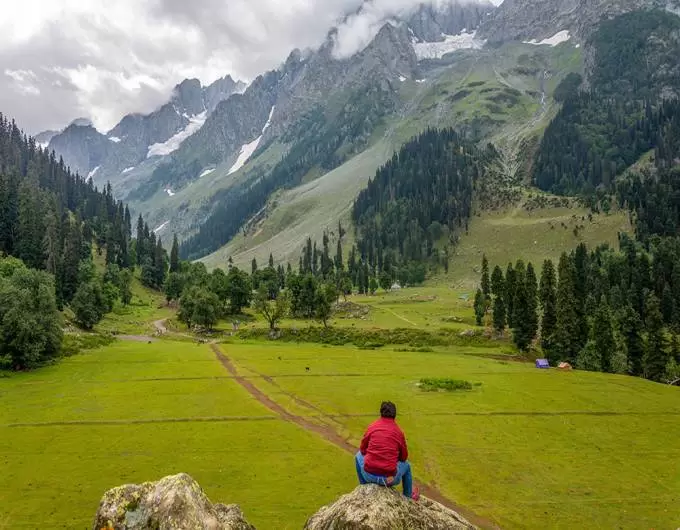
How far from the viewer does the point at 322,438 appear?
1662 inches

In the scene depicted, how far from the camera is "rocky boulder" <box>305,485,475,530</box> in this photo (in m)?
14.9

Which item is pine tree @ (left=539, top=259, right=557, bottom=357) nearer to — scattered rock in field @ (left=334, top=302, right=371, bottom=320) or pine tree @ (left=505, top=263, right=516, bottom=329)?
pine tree @ (left=505, top=263, right=516, bottom=329)

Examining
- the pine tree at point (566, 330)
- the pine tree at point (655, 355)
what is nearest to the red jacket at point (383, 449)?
the pine tree at point (566, 330)

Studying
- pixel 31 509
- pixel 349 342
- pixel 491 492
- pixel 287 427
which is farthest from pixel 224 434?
pixel 349 342

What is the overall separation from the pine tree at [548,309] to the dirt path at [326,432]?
208ft

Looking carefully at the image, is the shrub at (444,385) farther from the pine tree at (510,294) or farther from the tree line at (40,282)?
the pine tree at (510,294)

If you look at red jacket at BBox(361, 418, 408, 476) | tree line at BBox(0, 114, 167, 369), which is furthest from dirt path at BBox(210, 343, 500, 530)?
tree line at BBox(0, 114, 167, 369)

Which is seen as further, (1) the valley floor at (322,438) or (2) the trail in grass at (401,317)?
(2) the trail in grass at (401,317)

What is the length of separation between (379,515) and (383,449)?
1.97 m

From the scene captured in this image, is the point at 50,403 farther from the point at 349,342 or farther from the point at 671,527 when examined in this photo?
the point at 349,342

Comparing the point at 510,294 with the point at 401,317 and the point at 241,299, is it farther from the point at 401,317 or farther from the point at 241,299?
the point at 241,299

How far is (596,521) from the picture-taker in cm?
2855

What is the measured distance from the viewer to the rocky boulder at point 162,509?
1611 centimetres

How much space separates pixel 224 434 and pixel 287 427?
5.50 metres
